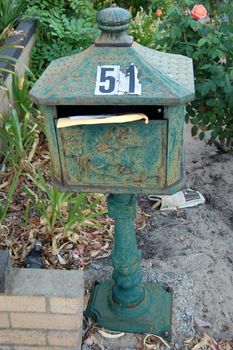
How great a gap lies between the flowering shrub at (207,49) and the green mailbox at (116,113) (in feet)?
4.30

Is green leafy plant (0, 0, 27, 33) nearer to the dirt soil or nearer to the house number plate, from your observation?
the dirt soil

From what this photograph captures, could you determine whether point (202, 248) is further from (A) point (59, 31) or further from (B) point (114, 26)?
(A) point (59, 31)

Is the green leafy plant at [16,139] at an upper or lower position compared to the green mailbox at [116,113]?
lower

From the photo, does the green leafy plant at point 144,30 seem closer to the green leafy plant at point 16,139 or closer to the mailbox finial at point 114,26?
the green leafy plant at point 16,139

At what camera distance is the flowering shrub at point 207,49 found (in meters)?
2.94

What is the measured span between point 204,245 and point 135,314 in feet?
2.43

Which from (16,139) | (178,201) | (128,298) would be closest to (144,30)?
(178,201)

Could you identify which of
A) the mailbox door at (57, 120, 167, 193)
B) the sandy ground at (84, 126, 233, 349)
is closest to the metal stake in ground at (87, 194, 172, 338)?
the sandy ground at (84, 126, 233, 349)

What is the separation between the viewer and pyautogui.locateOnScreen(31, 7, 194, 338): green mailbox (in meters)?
1.45

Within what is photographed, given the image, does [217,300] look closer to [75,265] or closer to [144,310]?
[144,310]

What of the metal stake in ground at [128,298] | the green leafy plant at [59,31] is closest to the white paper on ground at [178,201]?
the metal stake in ground at [128,298]

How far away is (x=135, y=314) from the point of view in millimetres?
2217

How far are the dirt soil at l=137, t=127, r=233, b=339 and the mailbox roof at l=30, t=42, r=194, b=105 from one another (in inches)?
51.8

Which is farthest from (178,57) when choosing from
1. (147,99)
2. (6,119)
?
(6,119)
